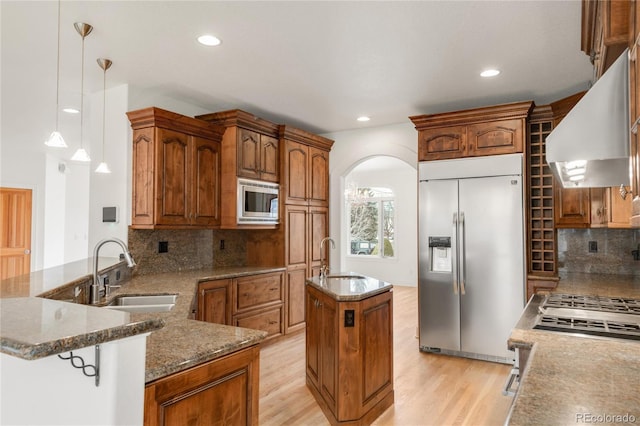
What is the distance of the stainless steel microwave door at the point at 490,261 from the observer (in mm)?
4043

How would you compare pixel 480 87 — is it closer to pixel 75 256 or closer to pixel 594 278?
pixel 594 278

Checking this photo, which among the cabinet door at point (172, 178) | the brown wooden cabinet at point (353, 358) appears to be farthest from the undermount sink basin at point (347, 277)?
the cabinet door at point (172, 178)

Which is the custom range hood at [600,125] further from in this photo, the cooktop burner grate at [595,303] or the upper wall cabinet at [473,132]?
the upper wall cabinet at [473,132]

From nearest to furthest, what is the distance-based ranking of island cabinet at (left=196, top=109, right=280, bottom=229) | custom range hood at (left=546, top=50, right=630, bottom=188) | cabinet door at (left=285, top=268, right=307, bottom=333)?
custom range hood at (left=546, top=50, right=630, bottom=188) < island cabinet at (left=196, top=109, right=280, bottom=229) < cabinet door at (left=285, top=268, right=307, bottom=333)

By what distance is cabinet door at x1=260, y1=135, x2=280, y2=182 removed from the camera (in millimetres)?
Result: 4727

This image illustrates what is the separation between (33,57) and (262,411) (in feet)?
10.7

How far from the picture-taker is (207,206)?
4.23 m

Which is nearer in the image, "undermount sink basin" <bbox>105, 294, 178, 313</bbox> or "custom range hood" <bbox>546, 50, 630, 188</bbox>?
"custom range hood" <bbox>546, 50, 630, 188</bbox>

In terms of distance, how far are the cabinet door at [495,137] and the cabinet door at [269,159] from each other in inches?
85.6

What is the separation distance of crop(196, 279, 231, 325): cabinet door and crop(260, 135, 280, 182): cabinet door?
1.35 m

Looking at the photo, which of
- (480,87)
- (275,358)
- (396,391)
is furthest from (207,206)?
(480,87)

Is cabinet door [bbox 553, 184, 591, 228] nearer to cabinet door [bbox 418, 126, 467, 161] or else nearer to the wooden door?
cabinet door [bbox 418, 126, 467, 161]

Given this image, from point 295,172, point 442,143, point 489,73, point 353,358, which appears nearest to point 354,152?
point 295,172

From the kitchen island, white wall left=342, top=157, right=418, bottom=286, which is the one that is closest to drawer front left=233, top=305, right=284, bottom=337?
the kitchen island
